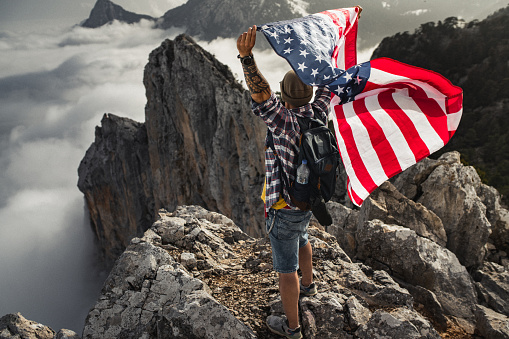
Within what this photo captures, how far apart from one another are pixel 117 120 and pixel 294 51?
46277mm

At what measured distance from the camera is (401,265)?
7.05m

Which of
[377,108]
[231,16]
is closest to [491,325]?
[377,108]

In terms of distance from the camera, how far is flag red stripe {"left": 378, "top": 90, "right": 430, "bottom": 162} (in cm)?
429

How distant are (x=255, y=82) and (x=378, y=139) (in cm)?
231

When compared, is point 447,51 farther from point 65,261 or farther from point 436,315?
point 65,261

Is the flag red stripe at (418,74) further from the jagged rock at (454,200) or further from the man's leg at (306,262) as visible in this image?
the jagged rock at (454,200)

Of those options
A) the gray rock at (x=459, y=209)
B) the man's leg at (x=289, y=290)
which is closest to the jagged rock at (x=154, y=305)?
the man's leg at (x=289, y=290)

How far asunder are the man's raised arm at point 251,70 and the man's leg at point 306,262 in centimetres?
244

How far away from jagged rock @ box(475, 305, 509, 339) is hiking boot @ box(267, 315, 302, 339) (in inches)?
163

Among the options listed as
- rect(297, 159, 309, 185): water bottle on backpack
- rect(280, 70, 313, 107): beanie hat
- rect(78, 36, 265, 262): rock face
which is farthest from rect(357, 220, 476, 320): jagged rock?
rect(78, 36, 265, 262): rock face

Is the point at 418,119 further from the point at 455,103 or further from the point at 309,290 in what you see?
the point at 309,290

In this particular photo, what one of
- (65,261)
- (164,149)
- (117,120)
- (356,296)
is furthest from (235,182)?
(65,261)

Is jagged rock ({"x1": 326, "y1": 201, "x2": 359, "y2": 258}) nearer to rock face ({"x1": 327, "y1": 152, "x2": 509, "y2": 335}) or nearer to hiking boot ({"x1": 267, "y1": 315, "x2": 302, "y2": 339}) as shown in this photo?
rock face ({"x1": 327, "y1": 152, "x2": 509, "y2": 335})

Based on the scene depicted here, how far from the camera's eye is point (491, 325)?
5566 mm
